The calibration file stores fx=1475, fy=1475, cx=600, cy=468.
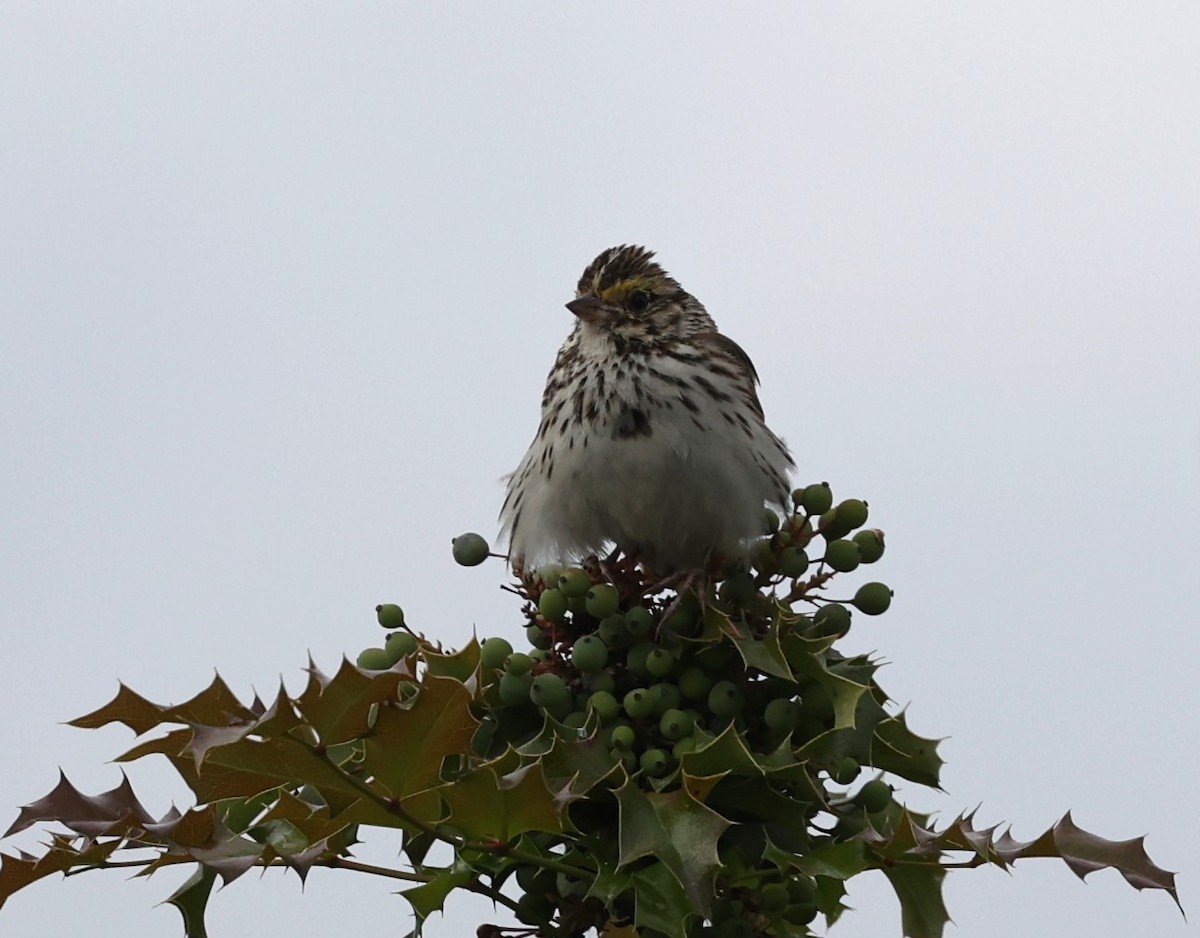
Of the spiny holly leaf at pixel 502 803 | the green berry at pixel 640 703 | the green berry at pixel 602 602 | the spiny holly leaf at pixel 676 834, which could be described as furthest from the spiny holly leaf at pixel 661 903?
the green berry at pixel 602 602

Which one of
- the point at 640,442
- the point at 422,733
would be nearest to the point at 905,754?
the point at 422,733

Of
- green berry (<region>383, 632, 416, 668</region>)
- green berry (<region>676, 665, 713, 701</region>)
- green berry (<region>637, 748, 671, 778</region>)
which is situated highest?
green berry (<region>383, 632, 416, 668</region>)

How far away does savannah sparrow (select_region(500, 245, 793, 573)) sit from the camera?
4.31 metres

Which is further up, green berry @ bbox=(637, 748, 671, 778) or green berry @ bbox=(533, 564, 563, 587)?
green berry @ bbox=(533, 564, 563, 587)

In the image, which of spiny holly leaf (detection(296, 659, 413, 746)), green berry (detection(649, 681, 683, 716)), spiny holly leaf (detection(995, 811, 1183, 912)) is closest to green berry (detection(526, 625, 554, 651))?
green berry (detection(649, 681, 683, 716))

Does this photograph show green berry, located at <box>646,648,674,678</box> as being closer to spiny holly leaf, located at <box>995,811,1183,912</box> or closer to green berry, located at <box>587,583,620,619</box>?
green berry, located at <box>587,583,620,619</box>

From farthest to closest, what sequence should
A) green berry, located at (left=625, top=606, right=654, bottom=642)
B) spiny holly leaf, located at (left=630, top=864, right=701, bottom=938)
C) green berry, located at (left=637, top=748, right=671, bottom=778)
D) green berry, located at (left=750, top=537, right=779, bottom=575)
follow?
green berry, located at (left=750, top=537, right=779, bottom=575) < green berry, located at (left=625, top=606, right=654, bottom=642) < green berry, located at (left=637, top=748, right=671, bottom=778) < spiny holly leaf, located at (left=630, top=864, right=701, bottom=938)

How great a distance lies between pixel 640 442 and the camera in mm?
4457

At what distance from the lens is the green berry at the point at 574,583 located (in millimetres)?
2900

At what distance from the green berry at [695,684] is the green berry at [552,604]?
0.28 meters

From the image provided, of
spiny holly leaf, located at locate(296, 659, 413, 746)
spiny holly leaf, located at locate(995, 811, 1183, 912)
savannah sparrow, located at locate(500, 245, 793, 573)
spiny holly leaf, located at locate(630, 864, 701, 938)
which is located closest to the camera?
spiny holly leaf, located at locate(296, 659, 413, 746)

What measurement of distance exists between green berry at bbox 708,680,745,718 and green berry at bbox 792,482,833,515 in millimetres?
472

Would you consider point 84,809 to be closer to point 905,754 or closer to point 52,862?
point 52,862

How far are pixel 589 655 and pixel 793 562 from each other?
0.51m
